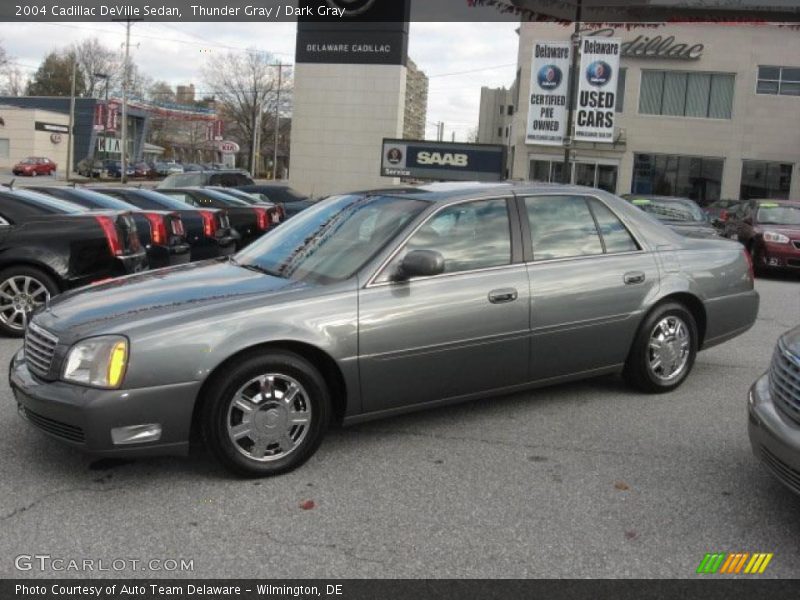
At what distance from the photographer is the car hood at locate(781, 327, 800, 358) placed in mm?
3443

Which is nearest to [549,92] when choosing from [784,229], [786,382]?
[784,229]

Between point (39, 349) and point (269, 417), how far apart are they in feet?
4.11

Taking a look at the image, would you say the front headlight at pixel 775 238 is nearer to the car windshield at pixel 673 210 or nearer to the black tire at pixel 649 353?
the car windshield at pixel 673 210

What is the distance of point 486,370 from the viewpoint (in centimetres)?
460

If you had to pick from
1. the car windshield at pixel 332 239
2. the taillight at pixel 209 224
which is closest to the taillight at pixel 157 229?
the taillight at pixel 209 224

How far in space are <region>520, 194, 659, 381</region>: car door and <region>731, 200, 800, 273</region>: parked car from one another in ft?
32.6

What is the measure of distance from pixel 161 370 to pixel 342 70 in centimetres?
2732

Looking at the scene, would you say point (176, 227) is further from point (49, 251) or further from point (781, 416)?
point (781, 416)

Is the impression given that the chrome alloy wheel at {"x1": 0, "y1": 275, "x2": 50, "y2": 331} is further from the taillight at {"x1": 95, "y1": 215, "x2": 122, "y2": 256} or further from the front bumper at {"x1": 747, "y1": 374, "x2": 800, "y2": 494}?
the front bumper at {"x1": 747, "y1": 374, "x2": 800, "y2": 494}

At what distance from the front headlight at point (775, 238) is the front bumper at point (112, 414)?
13.0 meters

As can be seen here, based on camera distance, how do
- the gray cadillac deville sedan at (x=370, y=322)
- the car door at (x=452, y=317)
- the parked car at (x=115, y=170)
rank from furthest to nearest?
the parked car at (x=115, y=170) < the car door at (x=452, y=317) < the gray cadillac deville sedan at (x=370, y=322)

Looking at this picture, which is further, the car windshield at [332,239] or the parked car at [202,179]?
the parked car at [202,179]

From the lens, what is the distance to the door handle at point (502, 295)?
4.60 meters

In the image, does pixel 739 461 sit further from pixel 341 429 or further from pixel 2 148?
pixel 2 148
